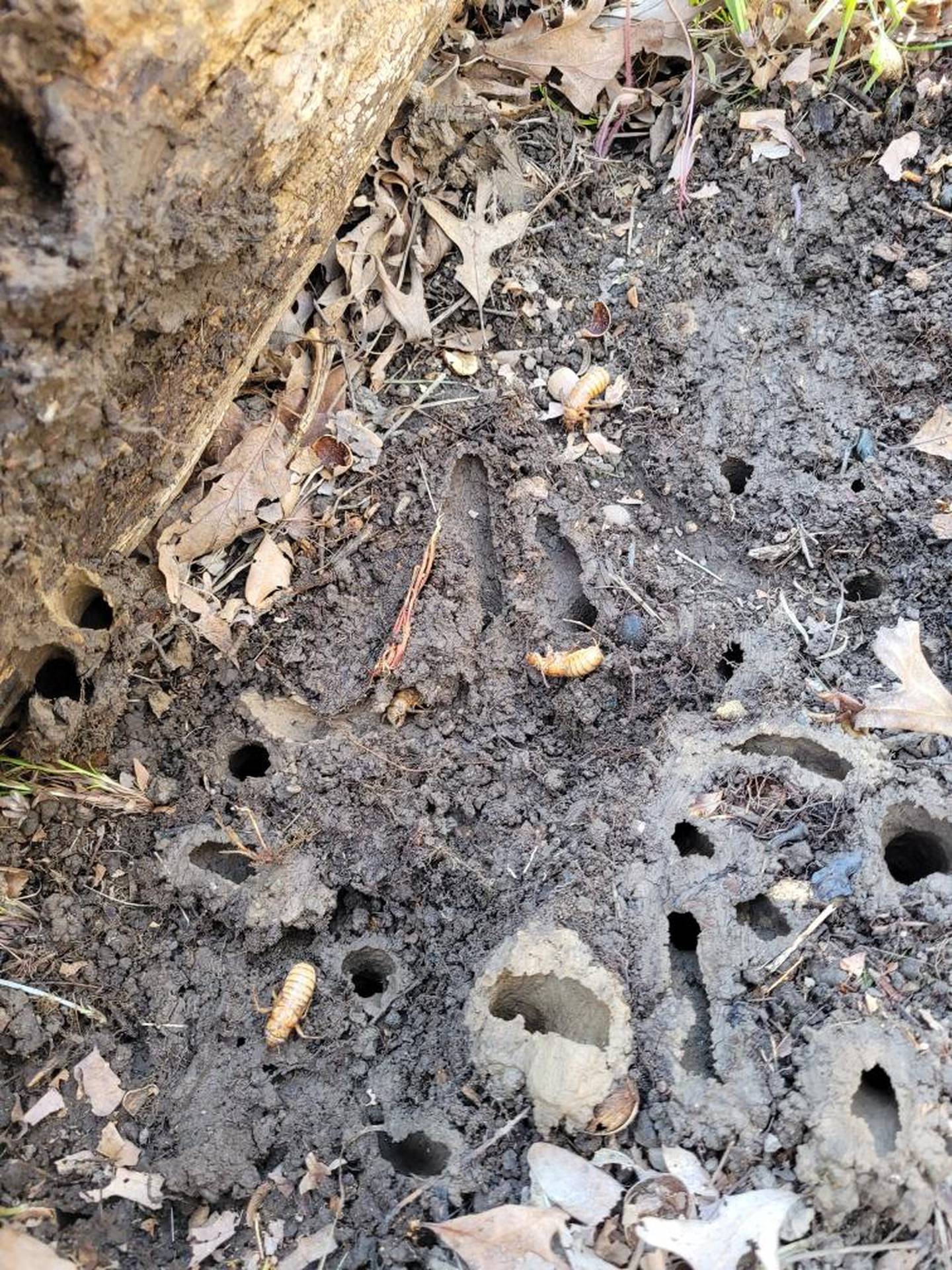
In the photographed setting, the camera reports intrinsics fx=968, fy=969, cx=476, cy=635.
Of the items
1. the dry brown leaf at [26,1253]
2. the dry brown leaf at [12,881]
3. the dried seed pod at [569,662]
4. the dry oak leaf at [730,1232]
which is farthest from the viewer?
the dried seed pod at [569,662]

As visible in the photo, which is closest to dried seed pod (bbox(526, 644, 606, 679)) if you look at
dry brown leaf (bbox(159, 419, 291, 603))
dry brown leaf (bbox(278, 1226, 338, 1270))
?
dry brown leaf (bbox(159, 419, 291, 603))

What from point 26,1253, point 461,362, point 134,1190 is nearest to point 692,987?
point 134,1190

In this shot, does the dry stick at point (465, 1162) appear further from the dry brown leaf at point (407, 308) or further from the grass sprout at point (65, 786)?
the dry brown leaf at point (407, 308)

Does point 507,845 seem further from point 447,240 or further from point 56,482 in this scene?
point 447,240

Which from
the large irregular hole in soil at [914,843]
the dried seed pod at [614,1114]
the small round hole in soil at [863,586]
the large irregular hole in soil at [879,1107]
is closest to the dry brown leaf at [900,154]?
the small round hole in soil at [863,586]

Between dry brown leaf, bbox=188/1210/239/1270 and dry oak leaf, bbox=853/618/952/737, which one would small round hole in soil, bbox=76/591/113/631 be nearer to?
dry brown leaf, bbox=188/1210/239/1270

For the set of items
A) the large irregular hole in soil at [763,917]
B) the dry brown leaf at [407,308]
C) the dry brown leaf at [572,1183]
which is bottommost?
the dry brown leaf at [572,1183]
